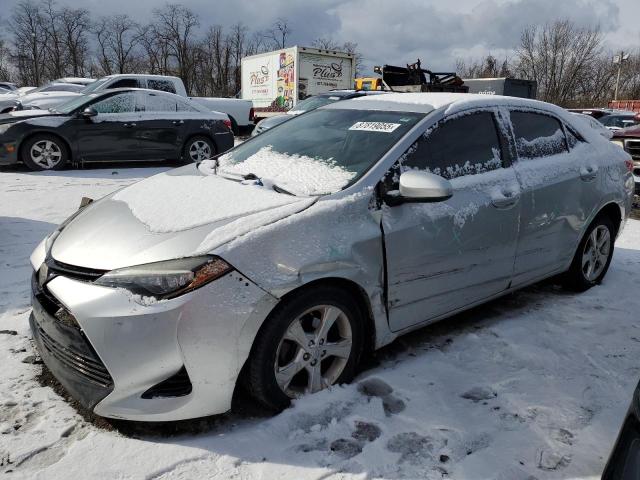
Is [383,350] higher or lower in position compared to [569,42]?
lower

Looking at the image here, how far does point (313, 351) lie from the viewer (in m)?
2.61

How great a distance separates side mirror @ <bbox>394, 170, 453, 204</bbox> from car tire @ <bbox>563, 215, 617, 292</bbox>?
80.5 inches

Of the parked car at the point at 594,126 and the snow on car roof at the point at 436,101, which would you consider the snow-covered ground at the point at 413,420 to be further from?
the parked car at the point at 594,126

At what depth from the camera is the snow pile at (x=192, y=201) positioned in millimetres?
2539

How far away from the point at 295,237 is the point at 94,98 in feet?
26.9

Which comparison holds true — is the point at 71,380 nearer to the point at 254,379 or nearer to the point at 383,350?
the point at 254,379

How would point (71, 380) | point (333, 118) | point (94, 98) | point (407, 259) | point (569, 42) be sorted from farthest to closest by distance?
point (569, 42), point (94, 98), point (333, 118), point (407, 259), point (71, 380)

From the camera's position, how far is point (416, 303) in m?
3.00

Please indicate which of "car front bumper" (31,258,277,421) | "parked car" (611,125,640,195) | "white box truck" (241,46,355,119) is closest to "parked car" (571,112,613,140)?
"parked car" (611,125,640,195)

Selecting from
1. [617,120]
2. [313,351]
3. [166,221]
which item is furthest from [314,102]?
[617,120]

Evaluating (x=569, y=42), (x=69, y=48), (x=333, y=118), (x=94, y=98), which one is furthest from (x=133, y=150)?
(x=569, y=42)

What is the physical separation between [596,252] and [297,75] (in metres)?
15.8

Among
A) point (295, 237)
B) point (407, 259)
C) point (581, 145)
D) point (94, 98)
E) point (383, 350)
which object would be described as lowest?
point (383, 350)

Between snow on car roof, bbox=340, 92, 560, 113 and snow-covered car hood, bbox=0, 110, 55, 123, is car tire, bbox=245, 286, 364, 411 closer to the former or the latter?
snow on car roof, bbox=340, 92, 560, 113
